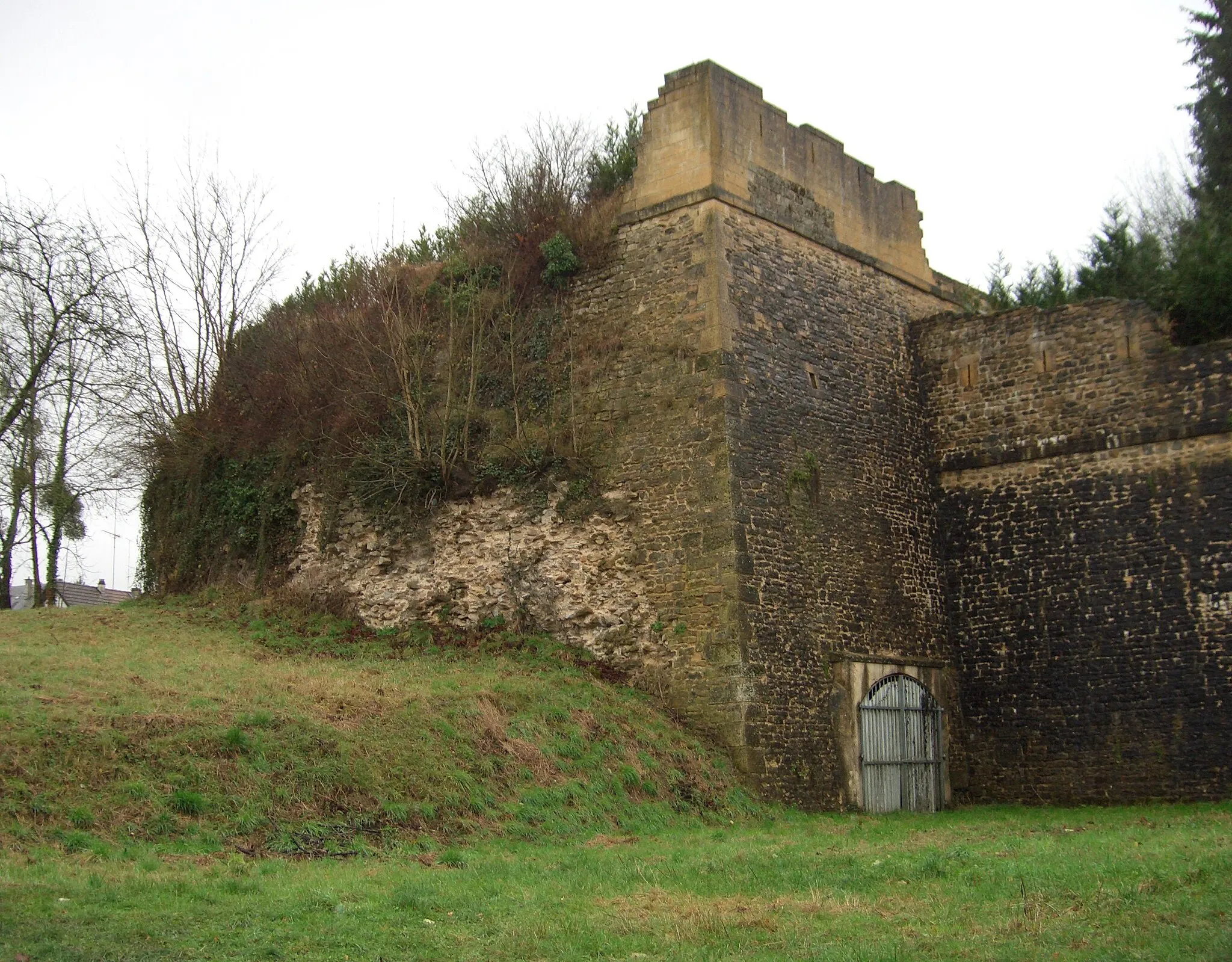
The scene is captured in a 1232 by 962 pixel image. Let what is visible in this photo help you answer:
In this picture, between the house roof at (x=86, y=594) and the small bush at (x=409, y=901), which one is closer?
the small bush at (x=409, y=901)

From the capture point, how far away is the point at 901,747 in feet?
59.8

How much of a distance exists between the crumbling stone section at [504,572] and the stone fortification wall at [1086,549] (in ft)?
17.9

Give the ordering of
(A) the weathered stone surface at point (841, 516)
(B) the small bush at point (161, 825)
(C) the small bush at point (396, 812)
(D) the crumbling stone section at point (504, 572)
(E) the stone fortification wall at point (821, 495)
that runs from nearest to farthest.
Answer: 1. (B) the small bush at point (161, 825)
2. (C) the small bush at point (396, 812)
3. (E) the stone fortification wall at point (821, 495)
4. (A) the weathered stone surface at point (841, 516)
5. (D) the crumbling stone section at point (504, 572)

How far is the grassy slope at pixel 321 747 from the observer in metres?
11.1

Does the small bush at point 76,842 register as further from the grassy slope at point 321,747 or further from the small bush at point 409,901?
the small bush at point 409,901

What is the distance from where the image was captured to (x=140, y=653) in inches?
650

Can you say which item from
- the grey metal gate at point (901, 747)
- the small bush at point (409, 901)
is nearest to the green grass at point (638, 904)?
the small bush at point (409, 901)

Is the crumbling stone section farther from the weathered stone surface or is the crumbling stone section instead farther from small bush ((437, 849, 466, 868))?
small bush ((437, 849, 466, 868))

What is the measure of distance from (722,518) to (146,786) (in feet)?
25.4

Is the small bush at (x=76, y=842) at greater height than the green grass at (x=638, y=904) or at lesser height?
greater

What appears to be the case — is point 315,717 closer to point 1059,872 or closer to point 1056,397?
point 1059,872

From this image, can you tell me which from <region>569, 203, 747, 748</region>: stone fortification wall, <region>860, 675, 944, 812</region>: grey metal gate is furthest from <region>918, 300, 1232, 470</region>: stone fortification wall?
<region>569, 203, 747, 748</region>: stone fortification wall

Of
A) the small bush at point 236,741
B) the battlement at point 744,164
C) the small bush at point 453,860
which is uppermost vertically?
the battlement at point 744,164

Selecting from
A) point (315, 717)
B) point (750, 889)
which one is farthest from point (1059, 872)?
point (315, 717)
